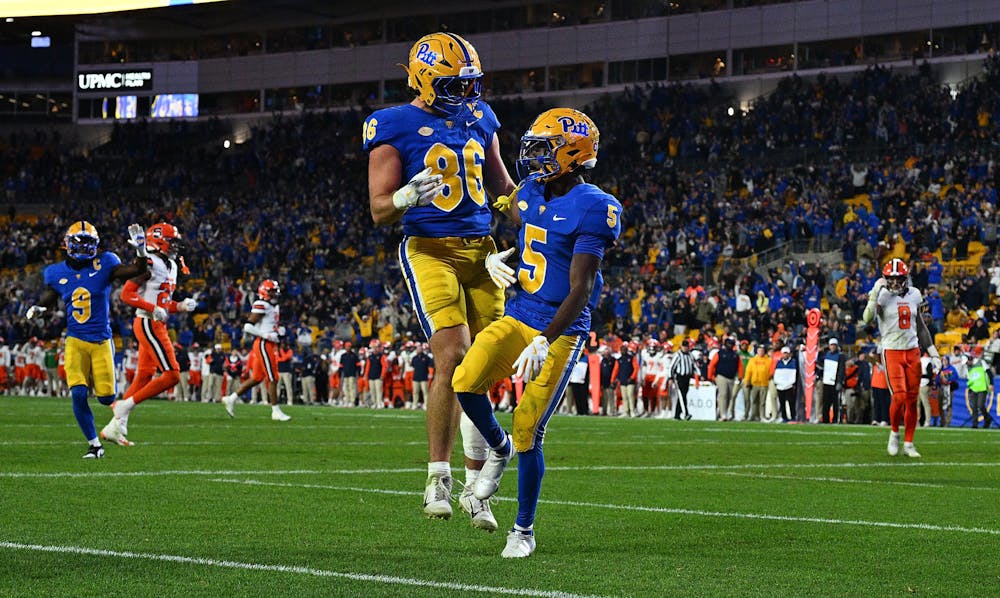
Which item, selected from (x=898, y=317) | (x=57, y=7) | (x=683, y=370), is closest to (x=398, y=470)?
(x=898, y=317)

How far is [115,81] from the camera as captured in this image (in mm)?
56312

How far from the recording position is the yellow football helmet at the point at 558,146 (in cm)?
657

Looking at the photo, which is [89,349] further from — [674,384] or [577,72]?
[577,72]

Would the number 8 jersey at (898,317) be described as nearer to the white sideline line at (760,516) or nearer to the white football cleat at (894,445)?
the white football cleat at (894,445)

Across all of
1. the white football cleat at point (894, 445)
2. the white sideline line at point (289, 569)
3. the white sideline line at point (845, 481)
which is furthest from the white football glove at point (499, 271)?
the white football cleat at point (894, 445)

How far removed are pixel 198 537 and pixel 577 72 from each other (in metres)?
42.3

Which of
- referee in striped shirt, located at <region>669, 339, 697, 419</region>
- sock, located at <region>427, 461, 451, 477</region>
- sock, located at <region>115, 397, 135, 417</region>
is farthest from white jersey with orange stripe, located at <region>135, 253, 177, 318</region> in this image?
referee in striped shirt, located at <region>669, 339, 697, 419</region>

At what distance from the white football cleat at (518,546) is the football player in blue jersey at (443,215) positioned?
22.1 inches

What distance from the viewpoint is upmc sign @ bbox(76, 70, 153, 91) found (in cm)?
5594

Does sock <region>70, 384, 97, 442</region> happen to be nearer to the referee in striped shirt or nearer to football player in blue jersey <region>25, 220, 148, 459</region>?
football player in blue jersey <region>25, 220, 148, 459</region>

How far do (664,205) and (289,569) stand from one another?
1270 inches

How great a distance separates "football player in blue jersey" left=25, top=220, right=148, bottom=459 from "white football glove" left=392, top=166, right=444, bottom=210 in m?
6.54

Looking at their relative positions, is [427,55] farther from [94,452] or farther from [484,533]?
[94,452]

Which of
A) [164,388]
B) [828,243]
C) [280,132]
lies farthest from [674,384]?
[280,132]
